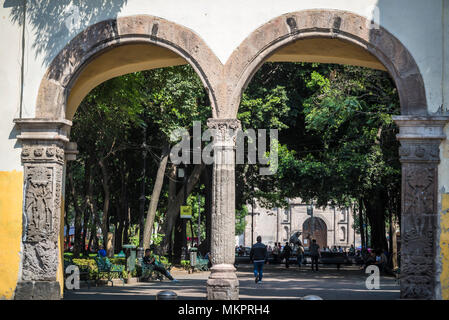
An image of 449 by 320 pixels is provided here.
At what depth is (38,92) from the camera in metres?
12.7

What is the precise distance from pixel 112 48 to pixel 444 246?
6.75 metres

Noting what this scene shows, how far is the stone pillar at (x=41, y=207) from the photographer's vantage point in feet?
39.9

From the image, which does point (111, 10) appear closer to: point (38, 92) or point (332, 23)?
point (38, 92)

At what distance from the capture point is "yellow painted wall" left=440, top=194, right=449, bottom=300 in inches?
451

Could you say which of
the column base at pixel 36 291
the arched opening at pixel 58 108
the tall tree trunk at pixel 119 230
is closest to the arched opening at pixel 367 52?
the arched opening at pixel 58 108

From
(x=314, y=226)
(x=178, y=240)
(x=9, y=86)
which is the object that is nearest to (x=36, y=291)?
(x=9, y=86)

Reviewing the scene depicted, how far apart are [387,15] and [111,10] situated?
4898 millimetres

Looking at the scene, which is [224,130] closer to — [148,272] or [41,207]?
[41,207]

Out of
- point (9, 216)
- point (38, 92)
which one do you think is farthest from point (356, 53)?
point (9, 216)

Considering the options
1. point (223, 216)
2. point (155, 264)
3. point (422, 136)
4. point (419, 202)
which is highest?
point (422, 136)

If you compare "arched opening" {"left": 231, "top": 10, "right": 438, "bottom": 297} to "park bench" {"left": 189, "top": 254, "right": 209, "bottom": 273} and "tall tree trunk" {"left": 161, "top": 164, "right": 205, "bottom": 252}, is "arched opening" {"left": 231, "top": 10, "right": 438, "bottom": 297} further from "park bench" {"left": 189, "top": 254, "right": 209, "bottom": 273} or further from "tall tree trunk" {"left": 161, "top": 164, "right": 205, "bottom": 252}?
"tall tree trunk" {"left": 161, "top": 164, "right": 205, "bottom": 252}

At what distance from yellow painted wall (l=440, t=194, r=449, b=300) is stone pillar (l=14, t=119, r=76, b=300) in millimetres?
6495

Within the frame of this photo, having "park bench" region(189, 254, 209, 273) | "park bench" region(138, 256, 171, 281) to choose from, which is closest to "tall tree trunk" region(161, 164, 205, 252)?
"park bench" region(189, 254, 209, 273)

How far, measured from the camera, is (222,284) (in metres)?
11.9
